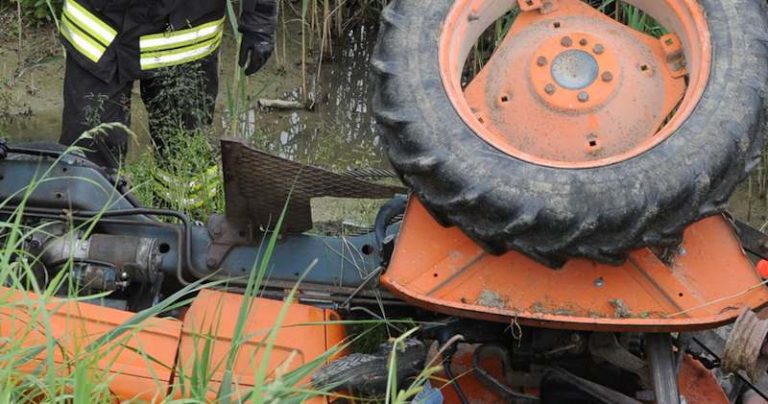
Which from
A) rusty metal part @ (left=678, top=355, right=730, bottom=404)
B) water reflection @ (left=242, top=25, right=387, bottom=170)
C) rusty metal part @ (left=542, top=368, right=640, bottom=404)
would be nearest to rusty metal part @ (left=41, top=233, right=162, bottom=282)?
rusty metal part @ (left=542, top=368, right=640, bottom=404)

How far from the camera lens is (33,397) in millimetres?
2459

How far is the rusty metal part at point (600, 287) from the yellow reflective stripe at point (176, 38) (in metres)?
1.86

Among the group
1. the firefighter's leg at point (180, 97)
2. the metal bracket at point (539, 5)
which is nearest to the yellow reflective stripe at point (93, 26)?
the firefighter's leg at point (180, 97)

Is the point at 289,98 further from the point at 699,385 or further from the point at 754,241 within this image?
the point at 754,241

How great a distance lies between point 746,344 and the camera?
263 cm

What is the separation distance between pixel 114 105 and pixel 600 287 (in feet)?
7.16

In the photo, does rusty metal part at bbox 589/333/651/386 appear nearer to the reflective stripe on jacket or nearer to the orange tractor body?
the orange tractor body

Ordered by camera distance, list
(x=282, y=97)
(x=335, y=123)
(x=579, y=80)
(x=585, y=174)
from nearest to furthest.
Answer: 1. (x=585, y=174)
2. (x=579, y=80)
3. (x=335, y=123)
4. (x=282, y=97)

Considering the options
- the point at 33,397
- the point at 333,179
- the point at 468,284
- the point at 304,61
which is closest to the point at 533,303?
the point at 468,284

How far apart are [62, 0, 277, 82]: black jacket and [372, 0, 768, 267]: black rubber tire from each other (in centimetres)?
174

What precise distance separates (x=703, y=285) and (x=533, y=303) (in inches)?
14.3

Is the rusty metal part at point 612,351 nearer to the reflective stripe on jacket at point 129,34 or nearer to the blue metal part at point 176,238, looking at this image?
the blue metal part at point 176,238

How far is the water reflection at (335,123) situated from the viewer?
5.45 m

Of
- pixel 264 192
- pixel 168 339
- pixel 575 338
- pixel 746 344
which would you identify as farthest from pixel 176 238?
pixel 746 344
